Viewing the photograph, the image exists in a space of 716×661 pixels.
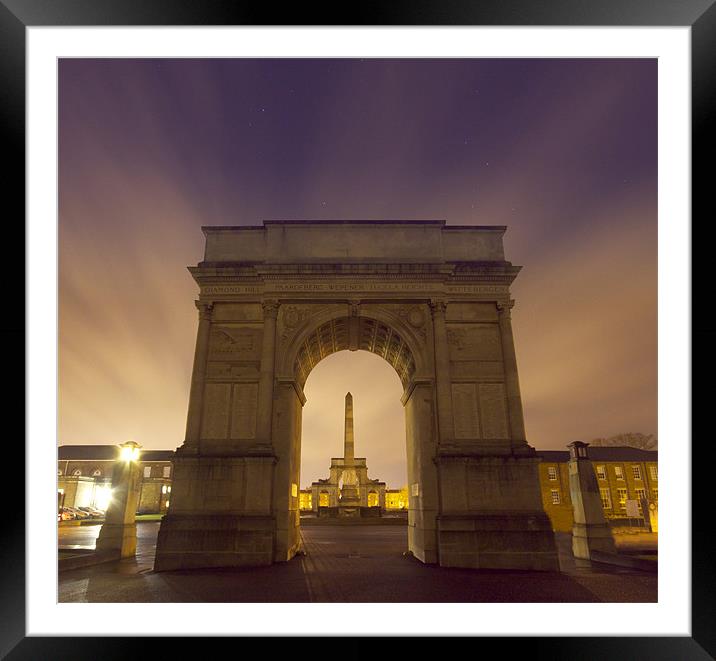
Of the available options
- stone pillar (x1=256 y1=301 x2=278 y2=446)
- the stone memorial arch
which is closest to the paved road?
the stone memorial arch

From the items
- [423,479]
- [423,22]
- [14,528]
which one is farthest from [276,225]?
[14,528]

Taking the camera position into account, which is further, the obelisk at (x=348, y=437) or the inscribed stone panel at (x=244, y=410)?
the obelisk at (x=348, y=437)

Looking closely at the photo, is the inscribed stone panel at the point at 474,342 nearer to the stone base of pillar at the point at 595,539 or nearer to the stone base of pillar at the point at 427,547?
the stone base of pillar at the point at 427,547

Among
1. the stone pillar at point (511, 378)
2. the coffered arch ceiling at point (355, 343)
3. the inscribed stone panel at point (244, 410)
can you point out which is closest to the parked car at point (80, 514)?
the coffered arch ceiling at point (355, 343)

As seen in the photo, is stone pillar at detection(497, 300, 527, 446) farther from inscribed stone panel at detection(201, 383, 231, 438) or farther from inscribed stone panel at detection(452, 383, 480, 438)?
inscribed stone panel at detection(201, 383, 231, 438)

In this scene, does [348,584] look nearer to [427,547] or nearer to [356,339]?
[427,547]

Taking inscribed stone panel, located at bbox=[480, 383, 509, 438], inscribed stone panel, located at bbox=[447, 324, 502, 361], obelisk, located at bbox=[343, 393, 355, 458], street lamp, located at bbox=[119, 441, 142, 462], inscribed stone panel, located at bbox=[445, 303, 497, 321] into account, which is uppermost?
inscribed stone panel, located at bbox=[445, 303, 497, 321]

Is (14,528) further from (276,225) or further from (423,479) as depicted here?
(276,225)
